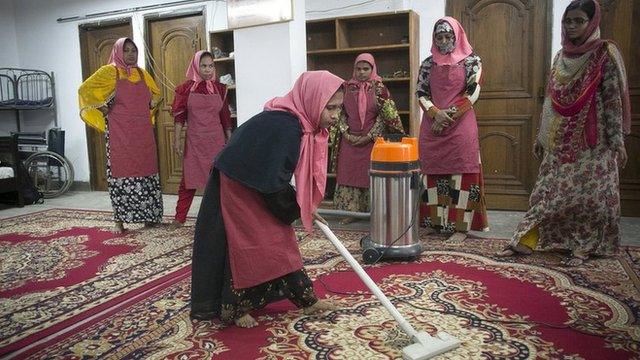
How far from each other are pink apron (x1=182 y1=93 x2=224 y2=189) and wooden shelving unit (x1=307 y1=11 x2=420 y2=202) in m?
1.12

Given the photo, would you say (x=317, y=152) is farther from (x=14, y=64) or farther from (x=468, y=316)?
(x=14, y=64)

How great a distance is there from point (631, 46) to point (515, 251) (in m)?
2.18

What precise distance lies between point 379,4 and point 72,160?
446 cm

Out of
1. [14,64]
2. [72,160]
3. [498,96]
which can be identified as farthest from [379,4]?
[14,64]

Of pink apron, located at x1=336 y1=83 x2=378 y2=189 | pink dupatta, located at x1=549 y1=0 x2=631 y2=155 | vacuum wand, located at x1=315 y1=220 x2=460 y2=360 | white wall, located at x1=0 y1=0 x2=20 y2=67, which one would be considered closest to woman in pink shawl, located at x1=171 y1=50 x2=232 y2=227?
pink apron, located at x1=336 y1=83 x2=378 y2=189

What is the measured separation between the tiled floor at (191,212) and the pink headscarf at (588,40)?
1324mm

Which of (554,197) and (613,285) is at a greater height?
(554,197)

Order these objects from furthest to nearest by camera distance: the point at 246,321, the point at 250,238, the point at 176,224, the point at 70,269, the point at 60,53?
the point at 60,53 → the point at 176,224 → the point at 70,269 → the point at 246,321 → the point at 250,238

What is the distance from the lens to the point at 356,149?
3.83m

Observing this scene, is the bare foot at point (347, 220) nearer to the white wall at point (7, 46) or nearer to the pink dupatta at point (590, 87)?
the pink dupatta at point (590, 87)

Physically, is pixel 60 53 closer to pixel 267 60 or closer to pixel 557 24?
pixel 267 60

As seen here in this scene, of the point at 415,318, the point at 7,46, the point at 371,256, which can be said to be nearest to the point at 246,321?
the point at 415,318

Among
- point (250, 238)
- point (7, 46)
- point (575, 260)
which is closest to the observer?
point (250, 238)

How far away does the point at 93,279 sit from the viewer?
2.66 meters
